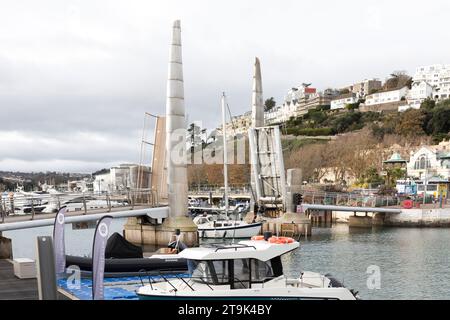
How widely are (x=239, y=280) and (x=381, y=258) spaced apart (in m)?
25.8

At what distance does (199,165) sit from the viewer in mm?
134000

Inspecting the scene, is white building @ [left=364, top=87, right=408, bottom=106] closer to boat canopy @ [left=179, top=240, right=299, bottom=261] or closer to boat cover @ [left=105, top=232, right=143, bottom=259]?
boat cover @ [left=105, top=232, right=143, bottom=259]

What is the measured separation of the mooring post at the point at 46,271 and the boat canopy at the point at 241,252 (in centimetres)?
614

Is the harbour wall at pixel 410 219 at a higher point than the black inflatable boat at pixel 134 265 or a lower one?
lower

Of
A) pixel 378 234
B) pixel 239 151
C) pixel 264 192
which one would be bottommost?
pixel 378 234

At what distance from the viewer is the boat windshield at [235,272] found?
15.8 metres

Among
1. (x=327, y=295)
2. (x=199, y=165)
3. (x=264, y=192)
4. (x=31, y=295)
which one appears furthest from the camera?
(x=199, y=165)

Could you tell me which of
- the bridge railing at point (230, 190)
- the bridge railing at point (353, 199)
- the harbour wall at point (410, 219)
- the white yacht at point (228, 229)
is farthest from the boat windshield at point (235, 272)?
the bridge railing at point (230, 190)

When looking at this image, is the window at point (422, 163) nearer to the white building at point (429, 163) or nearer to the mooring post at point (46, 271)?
the white building at point (429, 163)

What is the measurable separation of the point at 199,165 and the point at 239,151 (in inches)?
401

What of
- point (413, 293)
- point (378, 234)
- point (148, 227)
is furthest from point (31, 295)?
point (378, 234)

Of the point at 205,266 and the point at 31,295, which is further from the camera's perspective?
the point at 31,295

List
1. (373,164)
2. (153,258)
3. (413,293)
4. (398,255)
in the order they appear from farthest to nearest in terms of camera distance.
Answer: (373,164) → (398,255) → (413,293) → (153,258)

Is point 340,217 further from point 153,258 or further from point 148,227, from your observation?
point 153,258
